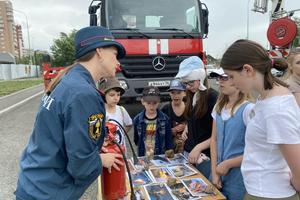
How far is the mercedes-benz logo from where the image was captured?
18.0 feet

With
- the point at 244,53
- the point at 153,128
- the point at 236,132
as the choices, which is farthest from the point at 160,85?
the point at 244,53

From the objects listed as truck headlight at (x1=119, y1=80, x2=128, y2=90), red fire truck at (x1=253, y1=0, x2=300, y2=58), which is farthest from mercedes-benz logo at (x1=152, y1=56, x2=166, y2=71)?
red fire truck at (x1=253, y1=0, x2=300, y2=58)

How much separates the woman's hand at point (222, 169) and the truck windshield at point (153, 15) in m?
3.85

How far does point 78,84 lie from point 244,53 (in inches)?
31.6

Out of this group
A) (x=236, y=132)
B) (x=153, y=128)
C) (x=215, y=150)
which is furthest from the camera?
(x=153, y=128)

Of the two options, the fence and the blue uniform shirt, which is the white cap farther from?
the fence

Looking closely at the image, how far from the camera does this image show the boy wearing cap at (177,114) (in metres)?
2.74

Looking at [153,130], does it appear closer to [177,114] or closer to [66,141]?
[177,114]

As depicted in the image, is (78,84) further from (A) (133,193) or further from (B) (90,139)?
(A) (133,193)

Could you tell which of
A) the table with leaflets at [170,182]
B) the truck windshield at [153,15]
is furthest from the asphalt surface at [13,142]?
the truck windshield at [153,15]

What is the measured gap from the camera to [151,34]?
5.27 m

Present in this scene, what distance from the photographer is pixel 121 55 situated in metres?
1.57

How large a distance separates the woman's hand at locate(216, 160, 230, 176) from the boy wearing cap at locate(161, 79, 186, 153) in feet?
2.70

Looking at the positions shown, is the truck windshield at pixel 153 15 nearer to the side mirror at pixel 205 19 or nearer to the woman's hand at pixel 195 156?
Result: the side mirror at pixel 205 19
